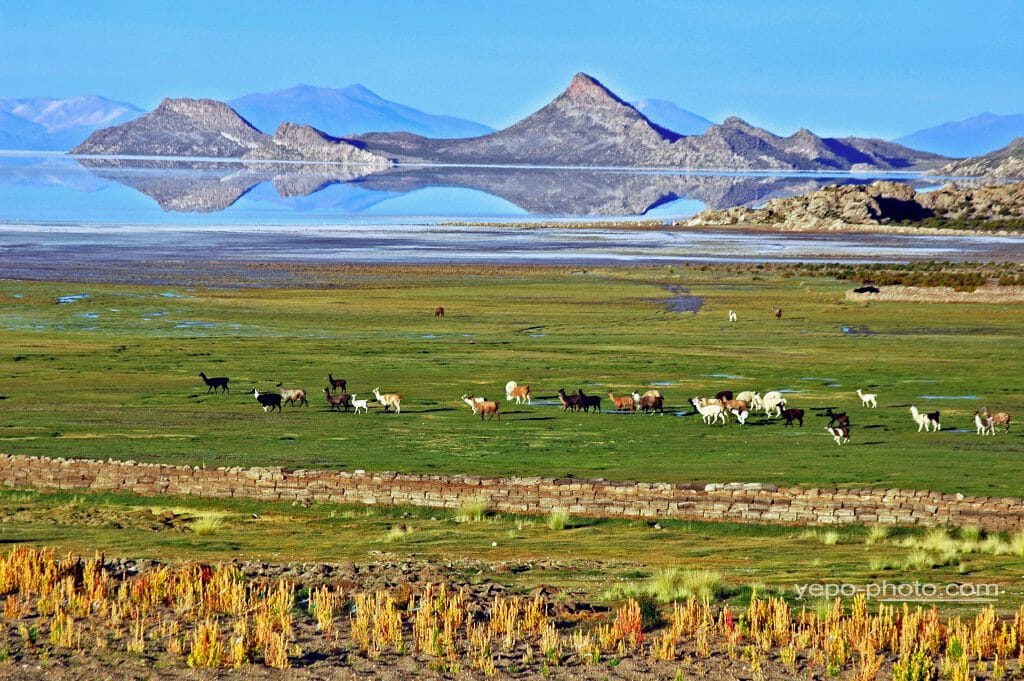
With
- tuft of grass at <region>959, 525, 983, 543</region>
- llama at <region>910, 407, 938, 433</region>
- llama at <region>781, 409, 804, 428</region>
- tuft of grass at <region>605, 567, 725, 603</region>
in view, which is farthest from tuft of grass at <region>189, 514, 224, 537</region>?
llama at <region>910, 407, 938, 433</region>

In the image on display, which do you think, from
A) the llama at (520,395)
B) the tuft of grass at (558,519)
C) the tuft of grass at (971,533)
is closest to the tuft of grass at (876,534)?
the tuft of grass at (971,533)

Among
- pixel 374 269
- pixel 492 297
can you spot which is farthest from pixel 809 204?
pixel 492 297

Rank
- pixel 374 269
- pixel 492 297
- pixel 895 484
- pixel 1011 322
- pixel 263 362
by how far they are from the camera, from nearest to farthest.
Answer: pixel 895 484, pixel 263 362, pixel 1011 322, pixel 492 297, pixel 374 269

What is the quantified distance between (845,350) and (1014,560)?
107ft

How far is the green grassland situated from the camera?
30.5m

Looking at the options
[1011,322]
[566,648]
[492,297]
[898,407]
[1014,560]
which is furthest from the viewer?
[492,297]

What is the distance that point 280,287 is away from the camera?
8212 centimetres

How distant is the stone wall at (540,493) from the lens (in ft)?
80.7

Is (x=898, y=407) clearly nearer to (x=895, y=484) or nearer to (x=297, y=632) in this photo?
(x=895, y=484)

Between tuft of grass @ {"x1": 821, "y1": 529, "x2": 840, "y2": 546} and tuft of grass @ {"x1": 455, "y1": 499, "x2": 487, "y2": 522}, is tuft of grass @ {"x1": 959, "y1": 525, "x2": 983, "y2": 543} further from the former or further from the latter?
tuft of grass @ {"x1": 455, "y1": 499, "x2": 487, "y2": 522}

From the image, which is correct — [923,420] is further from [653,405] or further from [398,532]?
[398,532]

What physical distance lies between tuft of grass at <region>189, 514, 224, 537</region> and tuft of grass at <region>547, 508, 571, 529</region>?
641cm

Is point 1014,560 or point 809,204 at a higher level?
point 809,204

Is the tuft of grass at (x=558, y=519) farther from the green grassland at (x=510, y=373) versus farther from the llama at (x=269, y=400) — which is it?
the llama at (x=269, y=400)
